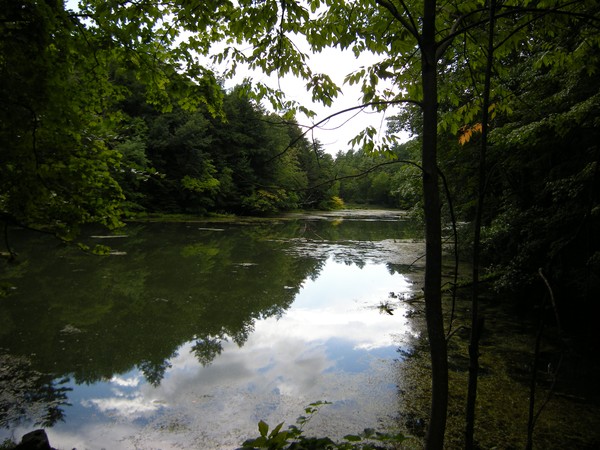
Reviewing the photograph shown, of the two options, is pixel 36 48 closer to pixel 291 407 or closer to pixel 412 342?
pixel 291 407

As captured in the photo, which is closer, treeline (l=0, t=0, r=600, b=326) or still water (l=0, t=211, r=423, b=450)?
treeline (l=0, t=0, r=600, b=326)

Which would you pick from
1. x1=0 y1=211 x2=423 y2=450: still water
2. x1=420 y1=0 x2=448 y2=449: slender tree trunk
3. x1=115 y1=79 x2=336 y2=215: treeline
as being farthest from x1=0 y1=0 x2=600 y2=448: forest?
x1=115 y1=79 x2=336 y2=215: treeline

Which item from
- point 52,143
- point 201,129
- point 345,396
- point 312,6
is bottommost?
point 345,396

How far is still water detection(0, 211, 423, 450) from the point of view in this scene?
11.2ft

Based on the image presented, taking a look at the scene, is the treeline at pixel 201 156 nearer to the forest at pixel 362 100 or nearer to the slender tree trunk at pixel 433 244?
the forest at pixel 362 100

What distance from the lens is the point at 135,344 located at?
505 centimetres

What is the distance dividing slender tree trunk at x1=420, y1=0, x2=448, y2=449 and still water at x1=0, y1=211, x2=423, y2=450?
114cm

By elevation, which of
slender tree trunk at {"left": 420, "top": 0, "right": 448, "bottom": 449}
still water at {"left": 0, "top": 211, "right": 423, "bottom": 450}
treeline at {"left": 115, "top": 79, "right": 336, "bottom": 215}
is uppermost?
treeline at {"left": 115, "top": 79, "right": 336, "bottom": 215}

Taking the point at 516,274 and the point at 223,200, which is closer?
the point at 516,274

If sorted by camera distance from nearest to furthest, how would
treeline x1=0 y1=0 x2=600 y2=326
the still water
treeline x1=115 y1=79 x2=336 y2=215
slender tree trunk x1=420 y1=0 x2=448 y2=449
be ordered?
slender tree trunk x1=420 y1=0 x2=448 y2=449
treeline x1=0 y1=0 x2=600 y2=326
the still water
treeline x1=115 y1=79 x2=336 y2=215

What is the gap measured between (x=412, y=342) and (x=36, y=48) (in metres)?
5.23

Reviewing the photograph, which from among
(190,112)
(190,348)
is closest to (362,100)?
(190,112)

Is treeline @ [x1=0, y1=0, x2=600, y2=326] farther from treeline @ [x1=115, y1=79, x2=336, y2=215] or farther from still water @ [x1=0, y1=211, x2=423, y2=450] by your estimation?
treeline @ [x1=115, y1=79, x2=336, y2=215]

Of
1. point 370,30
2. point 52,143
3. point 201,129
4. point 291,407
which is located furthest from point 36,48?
point 201,129
